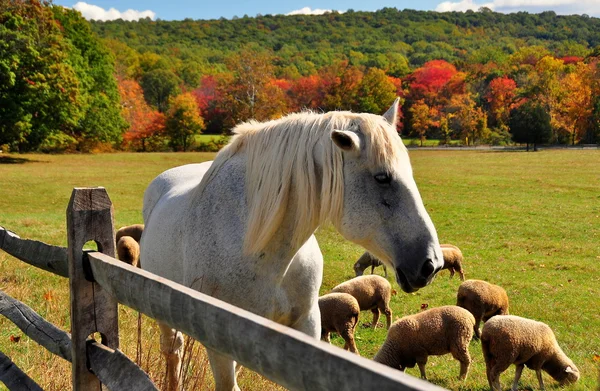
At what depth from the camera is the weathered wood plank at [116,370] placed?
235 cm

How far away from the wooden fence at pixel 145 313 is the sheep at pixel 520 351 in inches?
173

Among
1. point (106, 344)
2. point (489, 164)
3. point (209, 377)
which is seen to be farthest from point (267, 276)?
point (489, 164)

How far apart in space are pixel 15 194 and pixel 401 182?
79.5 feet

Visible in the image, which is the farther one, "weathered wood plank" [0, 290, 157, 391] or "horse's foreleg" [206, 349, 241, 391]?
"horse's foreleg" [206, 349, 241, 391]

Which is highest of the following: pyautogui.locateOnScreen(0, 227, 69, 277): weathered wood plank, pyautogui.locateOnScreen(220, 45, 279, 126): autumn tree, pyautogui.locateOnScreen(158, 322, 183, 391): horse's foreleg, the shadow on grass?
pyautogui.locateOnScreen(220, 45, 279, 126): autumn tree

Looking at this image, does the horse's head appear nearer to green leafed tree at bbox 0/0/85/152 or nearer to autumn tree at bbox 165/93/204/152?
green leafed tree at bbox 0/0/85/152

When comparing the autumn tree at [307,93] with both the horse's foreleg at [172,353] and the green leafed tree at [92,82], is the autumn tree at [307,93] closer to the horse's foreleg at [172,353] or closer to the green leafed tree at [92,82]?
the green leafed tree at [92,82]

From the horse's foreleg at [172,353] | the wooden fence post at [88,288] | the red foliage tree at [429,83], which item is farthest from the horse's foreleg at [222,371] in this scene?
the red foliage tree at [429,83]

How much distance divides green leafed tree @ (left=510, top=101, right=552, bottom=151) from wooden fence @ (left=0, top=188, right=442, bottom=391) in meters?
57.0

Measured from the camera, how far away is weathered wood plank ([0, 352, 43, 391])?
342 centimetres

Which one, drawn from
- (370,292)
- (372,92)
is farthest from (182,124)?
(370,292)

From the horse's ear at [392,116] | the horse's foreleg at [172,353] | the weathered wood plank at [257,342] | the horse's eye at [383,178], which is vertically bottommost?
the horse's foreleg at [172,353]

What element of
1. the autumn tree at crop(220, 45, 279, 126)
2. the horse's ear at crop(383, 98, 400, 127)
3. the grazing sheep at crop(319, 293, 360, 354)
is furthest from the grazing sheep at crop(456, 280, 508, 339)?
the autumn tree at crop(220, 45, 279, 126)

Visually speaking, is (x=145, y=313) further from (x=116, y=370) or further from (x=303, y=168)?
(x=303, y=168)
